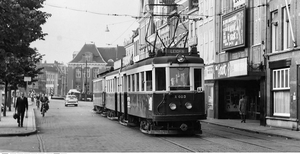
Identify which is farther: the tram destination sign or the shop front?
the shop front

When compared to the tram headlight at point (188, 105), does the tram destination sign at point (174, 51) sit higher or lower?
higher

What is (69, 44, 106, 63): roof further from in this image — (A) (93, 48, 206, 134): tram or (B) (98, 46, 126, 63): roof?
(A) (93, 48, 206, 134): tram

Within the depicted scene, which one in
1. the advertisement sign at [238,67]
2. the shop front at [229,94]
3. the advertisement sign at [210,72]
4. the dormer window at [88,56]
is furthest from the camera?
the dormer window at [88,56]

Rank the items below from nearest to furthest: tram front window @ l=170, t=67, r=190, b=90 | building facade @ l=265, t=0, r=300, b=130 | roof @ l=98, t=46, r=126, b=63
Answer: tram front window @ l=170, t=67, r=190, b=90
building facade @ l=265, t=0, r=300, b=130
roof @ l=98, t=46, r=126, b=63

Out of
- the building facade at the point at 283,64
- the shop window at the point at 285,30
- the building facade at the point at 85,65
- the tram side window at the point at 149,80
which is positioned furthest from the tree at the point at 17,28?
the building facade at the point at 85,65

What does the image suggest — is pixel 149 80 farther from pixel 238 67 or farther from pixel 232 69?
pixel 232 69

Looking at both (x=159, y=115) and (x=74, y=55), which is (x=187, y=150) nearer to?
(x=159, y=115)

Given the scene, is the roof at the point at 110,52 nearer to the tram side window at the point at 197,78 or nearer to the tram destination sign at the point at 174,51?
the tram destination sign at the point at 174,51

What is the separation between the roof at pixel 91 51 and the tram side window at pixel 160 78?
116034 millimetres

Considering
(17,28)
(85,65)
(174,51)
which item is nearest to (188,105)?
(174,51)

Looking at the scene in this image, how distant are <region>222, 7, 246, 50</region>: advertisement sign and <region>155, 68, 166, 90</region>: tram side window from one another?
41.2 feet

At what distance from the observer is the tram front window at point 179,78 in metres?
19.2

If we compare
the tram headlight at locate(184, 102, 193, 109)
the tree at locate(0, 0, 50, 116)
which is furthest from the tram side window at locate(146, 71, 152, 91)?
the tree at locate(0, 0, 50, 116)

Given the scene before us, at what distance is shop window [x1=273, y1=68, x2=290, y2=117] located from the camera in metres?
25.3
